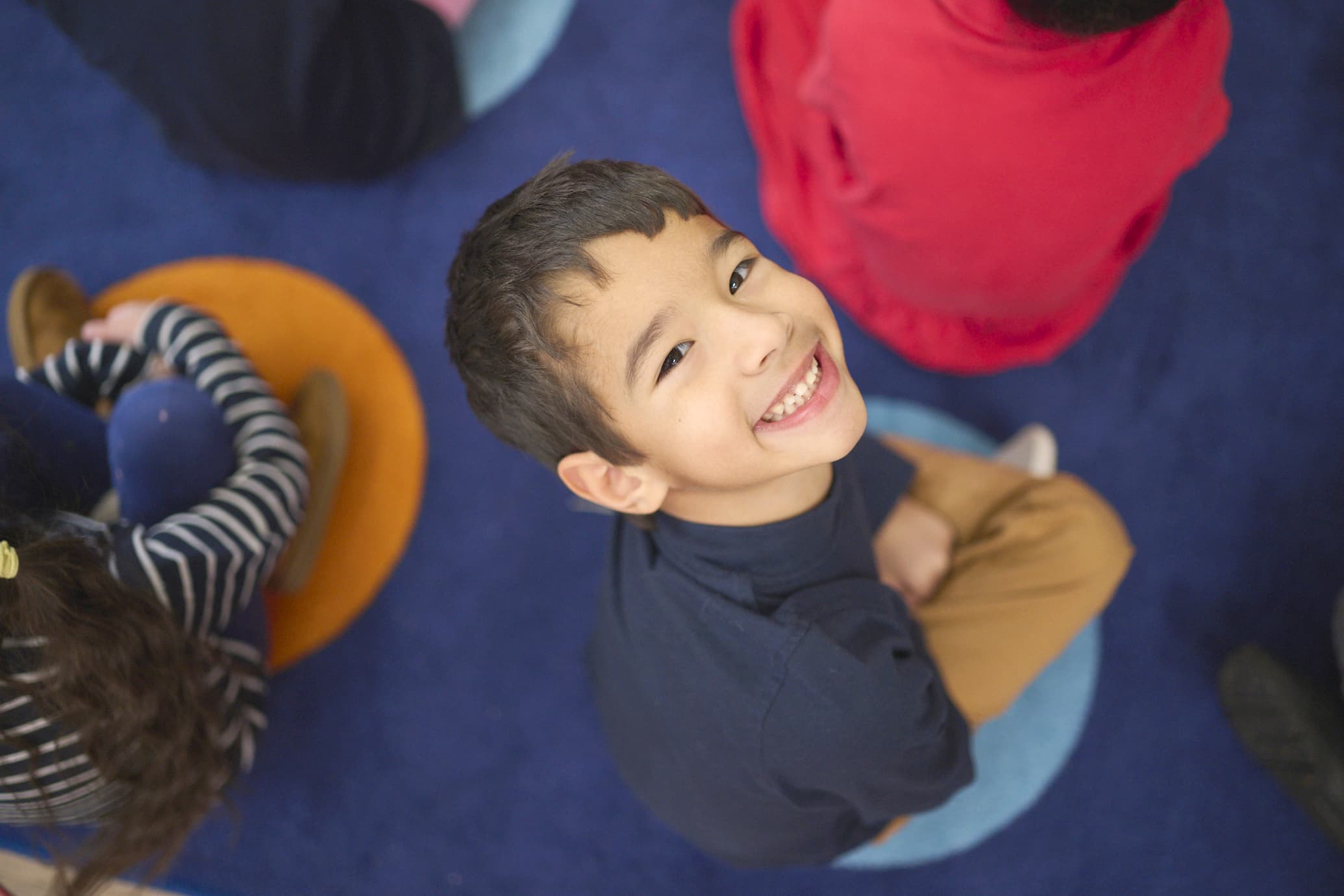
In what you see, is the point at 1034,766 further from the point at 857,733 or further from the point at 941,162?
the point at 941,162

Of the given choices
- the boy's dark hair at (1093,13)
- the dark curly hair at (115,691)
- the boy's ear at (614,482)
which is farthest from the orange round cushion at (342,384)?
the boy's dark hair at (1093,13)

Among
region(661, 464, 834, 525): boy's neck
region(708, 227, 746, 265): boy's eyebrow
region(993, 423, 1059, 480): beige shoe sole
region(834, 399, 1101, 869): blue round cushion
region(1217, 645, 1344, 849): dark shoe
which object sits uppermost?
region(708, 227, 746, 265): boy's eyebrow

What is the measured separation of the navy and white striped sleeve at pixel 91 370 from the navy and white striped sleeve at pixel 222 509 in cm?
3

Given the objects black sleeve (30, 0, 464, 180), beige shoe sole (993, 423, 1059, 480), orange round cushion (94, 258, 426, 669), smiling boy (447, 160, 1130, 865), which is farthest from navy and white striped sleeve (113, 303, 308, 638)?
beige shoe sole (993, 423, 1059, 480)

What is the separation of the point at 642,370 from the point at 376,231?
30.3 inches

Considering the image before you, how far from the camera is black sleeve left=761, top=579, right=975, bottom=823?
708 mm

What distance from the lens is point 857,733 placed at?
0.72 meters

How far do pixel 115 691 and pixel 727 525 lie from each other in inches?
20.6

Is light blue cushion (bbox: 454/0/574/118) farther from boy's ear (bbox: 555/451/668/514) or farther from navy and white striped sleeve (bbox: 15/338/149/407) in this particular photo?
boy's ear (bbox: 555/451/668/514)

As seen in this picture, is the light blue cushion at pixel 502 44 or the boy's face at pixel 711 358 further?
the light blue cushion at pixel 502 44

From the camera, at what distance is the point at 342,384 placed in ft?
4.00

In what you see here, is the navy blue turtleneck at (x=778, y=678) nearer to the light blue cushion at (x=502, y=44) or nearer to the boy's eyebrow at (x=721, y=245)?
→ the boy's eyebrow at (x=721, y=245)

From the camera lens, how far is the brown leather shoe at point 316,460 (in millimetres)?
1117

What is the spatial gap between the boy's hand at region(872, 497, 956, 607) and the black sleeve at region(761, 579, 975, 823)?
0.17 m
